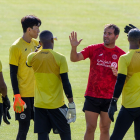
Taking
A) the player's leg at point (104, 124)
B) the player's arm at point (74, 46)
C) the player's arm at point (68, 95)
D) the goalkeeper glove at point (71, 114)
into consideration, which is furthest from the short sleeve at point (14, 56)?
the player's leg at point (104, 124)

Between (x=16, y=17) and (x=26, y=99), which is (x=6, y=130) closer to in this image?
(x=26, y=99)

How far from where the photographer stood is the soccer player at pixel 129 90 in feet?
18.1

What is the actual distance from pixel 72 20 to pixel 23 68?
1821 cm

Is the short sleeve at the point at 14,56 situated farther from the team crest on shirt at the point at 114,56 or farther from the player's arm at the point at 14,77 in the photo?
the team crest on shirt at the point at 114,56

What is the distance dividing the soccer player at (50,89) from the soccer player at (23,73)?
2.11 feet

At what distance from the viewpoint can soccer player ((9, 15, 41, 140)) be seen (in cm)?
629

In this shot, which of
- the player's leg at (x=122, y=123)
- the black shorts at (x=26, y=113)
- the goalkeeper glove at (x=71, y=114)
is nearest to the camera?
the player's leg at (x=122, y=123)

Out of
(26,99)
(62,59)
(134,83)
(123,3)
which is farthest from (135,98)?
(123,3)

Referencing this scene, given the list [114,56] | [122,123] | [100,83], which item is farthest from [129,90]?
[114,56]

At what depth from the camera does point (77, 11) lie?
26.7 metres

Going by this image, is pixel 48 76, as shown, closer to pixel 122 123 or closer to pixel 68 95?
pixel 68 95

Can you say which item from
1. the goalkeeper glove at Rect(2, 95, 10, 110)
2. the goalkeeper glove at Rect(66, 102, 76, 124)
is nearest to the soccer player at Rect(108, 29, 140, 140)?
the goalkeeper glove at Rect(66, 102, 76, 124)

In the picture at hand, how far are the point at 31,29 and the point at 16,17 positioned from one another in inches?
731

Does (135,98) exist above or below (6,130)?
above
